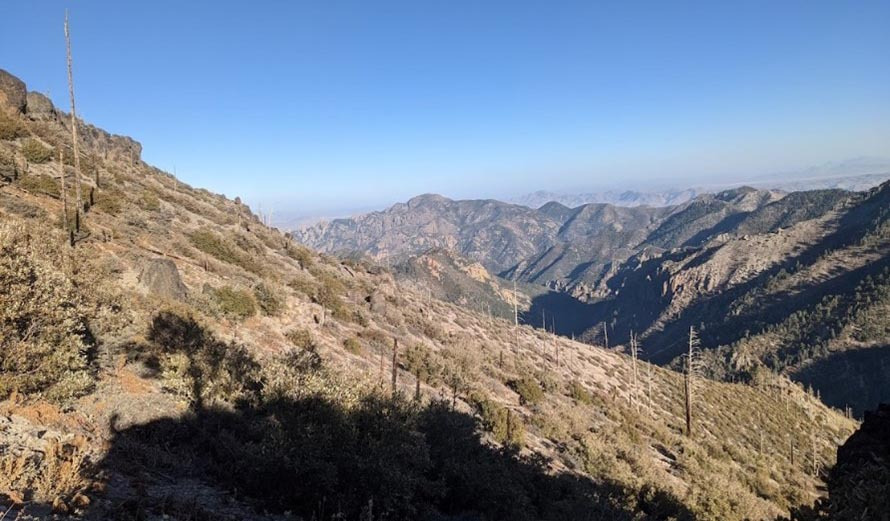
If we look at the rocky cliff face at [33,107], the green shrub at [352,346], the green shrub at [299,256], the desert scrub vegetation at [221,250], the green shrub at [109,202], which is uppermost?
the rocky cliff face at [33,107]

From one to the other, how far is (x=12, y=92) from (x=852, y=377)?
170489 millimetres

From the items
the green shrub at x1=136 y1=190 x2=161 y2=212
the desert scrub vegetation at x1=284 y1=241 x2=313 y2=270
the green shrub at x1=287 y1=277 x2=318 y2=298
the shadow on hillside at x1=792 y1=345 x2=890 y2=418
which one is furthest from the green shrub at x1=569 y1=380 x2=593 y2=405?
the shadow on hillside at x1=792 y1=345 x2=890 y2=418

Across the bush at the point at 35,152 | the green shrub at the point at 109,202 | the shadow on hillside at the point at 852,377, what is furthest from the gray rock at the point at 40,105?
the shadow on hillside at the point at 852,377

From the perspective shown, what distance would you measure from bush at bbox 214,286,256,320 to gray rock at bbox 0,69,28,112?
3163cm

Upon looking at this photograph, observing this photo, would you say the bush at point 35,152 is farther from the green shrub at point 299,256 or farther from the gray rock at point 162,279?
Result: the green shrub at point 299,256

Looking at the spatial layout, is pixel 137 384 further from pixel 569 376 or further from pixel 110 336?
pixel 569 376

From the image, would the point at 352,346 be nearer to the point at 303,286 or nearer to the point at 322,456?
the point at 303,286

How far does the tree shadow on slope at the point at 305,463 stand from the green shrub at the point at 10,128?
96.0 ft

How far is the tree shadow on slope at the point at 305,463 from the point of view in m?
8.20

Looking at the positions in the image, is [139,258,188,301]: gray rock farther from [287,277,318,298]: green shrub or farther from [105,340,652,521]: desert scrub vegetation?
[287,277,318,298]: green shrub

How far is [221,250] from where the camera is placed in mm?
32500

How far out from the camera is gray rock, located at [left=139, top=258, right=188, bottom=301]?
1934 cm

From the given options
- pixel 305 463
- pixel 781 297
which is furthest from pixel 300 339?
pixel 781 297

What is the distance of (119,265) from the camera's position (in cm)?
1998
